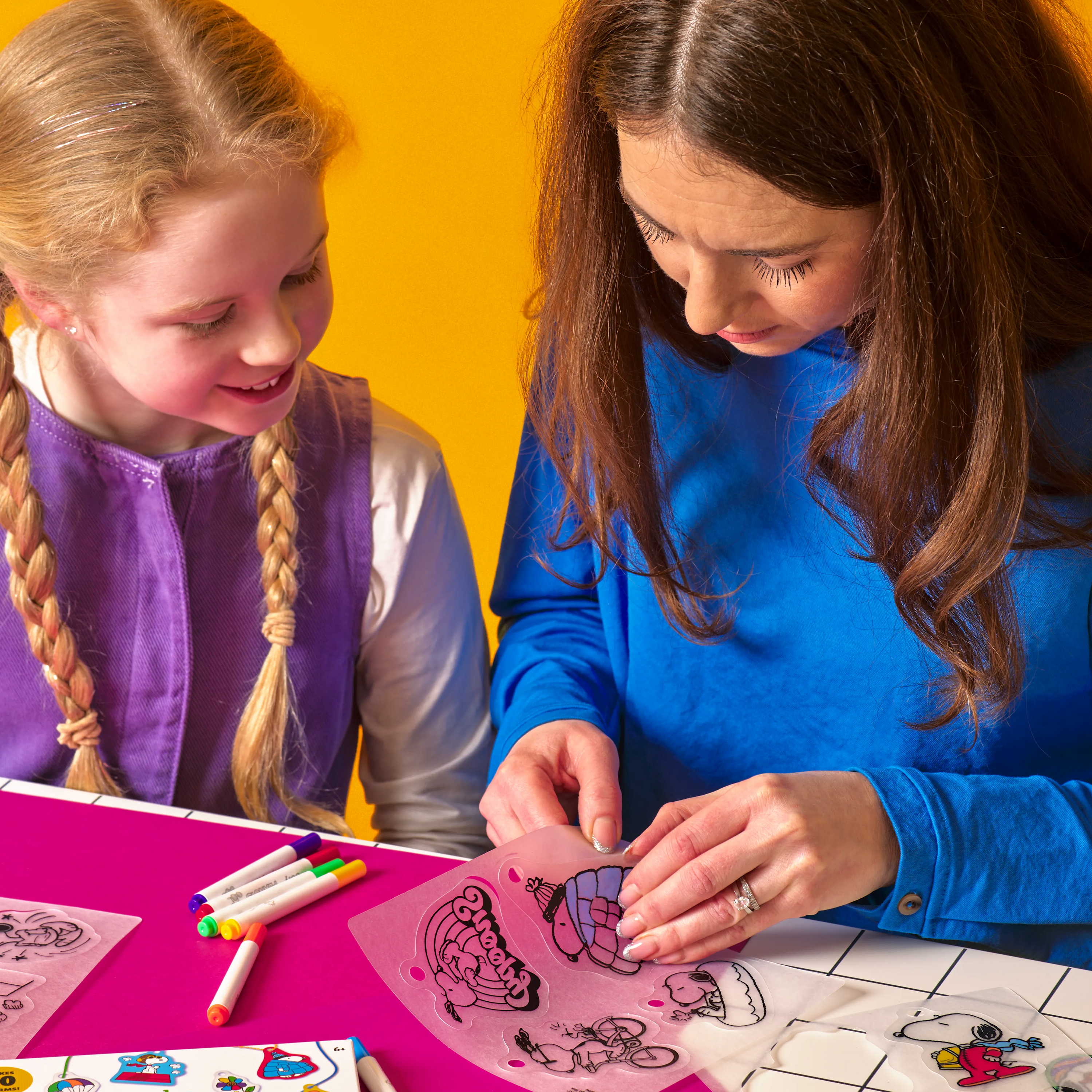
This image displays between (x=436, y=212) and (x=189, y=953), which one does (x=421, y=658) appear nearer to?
(x=189, y=953)

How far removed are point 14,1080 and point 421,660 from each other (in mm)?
614

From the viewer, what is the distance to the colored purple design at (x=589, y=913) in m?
0.82

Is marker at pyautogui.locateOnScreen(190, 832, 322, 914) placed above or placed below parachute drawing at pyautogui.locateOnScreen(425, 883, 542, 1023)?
below

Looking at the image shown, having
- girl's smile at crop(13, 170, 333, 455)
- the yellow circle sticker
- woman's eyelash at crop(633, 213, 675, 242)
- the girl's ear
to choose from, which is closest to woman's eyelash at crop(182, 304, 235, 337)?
girl's smile at crop(13, 170, 333, 455)

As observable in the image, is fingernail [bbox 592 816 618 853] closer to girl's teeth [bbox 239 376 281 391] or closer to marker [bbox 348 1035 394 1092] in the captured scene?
marker [bbox 348 1035 394 1092]

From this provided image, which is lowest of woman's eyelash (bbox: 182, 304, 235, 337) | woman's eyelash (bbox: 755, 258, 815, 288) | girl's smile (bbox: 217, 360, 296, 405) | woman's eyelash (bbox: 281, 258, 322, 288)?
girl's smile (bbox: 217, 360, 296, 405)

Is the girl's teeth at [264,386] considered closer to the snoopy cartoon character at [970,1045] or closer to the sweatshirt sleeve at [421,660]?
the sweatshirt sleeve at [421,660]

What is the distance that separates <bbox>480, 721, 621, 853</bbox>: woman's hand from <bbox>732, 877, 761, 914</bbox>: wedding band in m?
0.11

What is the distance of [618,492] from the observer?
3.31ft

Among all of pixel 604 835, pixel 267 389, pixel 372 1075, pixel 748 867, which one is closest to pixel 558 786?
pixel 604 835

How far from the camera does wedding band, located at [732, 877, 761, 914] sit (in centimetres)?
80

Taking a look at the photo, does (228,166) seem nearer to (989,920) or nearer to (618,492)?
(618,492)

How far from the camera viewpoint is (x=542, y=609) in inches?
46.7

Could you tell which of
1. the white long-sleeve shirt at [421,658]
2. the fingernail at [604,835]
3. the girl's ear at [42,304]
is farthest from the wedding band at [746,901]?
the girl's ear at [42,304]
